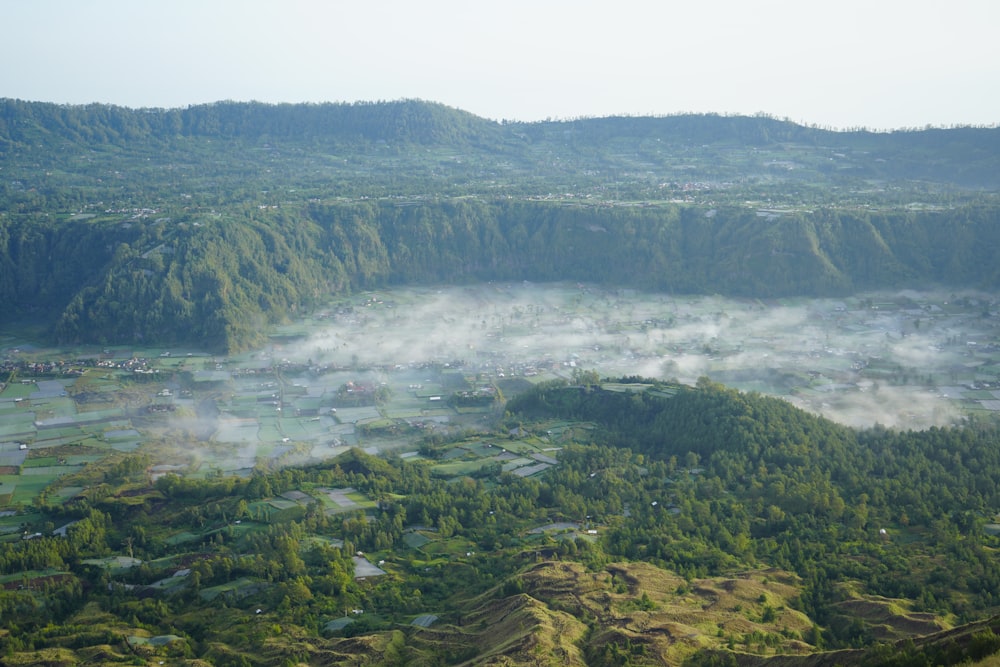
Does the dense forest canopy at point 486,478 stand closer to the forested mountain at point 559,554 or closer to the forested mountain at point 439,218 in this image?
the forested mountain at point 559,554

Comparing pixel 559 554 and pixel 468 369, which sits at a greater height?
pixel 468 369

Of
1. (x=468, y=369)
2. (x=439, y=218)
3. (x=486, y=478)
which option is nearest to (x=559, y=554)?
(x=486, y=478)

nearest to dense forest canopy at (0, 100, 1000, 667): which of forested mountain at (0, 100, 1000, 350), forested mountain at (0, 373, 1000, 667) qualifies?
forested mountain at (0, 373, 1000, 667)

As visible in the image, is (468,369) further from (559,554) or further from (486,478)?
(559,554)

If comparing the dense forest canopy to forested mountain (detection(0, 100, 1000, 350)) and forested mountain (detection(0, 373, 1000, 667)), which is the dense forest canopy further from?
forested mountain (detection(0, 100, 1000, 350))

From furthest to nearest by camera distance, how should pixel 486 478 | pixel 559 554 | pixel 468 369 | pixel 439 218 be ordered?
pixel 439 218, pixel 468 369, pixel 486 478, pixel 559 554

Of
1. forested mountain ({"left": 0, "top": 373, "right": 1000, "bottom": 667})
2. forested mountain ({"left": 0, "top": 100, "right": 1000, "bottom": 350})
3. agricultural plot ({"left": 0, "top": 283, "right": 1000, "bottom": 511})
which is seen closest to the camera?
forested mountain ({"left": 0, "top": 373, "right": 1000, "bottom": 667})

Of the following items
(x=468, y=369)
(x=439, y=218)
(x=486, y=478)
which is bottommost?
(x=486, y=478)

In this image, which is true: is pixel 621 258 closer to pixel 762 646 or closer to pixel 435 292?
pixel 435 292

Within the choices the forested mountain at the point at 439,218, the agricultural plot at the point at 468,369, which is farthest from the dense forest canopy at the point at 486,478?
the agricultural plot at the point at 468,369
